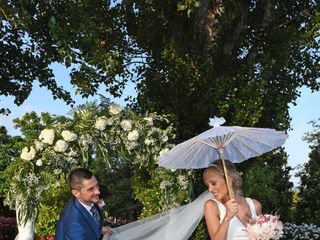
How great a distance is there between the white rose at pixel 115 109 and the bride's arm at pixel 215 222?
4462 mm

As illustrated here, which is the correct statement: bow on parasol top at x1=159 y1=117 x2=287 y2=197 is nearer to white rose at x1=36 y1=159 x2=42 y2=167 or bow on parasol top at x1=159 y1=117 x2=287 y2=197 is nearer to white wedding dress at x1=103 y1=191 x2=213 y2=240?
white wedding dress at x1=103 y1=191 x2=213 y2=240

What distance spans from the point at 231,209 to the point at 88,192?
1.41m

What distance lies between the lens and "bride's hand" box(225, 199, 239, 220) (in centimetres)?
537

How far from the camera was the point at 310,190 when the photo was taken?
25.9 metres

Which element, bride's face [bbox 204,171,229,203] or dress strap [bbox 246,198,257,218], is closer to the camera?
bride's face [bbox 204,171,229,203]

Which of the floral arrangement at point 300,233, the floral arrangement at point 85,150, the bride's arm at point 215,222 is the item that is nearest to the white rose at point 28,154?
the floral arrangement at point 85,150

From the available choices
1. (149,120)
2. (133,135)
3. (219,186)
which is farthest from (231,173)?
(149,120)

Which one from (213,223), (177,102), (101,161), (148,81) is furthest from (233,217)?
(148,81)

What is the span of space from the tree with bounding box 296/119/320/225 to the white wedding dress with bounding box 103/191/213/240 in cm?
1739

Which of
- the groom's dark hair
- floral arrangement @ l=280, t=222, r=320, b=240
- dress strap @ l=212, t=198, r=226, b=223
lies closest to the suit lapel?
the groom's dark hair

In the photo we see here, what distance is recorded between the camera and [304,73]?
2070 centimetres

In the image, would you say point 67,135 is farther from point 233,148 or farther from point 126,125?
point 233,148

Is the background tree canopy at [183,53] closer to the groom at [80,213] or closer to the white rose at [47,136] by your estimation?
the white rose at [47,136]

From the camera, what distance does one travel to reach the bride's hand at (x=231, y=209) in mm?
5367
